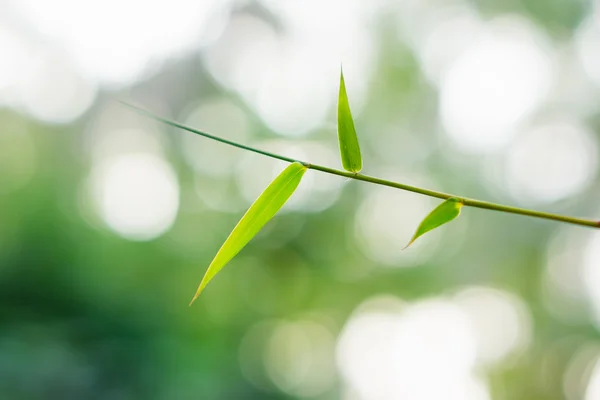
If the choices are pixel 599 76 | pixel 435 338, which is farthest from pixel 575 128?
pixel 435 338

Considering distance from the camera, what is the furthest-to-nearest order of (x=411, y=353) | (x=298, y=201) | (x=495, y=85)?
(x=411, y=353), (x=298, y=201), (x=495, y=85)

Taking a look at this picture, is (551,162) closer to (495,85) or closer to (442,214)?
(495,85)

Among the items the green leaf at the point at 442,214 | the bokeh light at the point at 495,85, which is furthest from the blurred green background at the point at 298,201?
the green leaf at the point at 442,214

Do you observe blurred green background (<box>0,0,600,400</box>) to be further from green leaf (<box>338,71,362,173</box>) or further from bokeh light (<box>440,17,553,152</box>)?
green leaf (<box>338,71,362,173</box>)

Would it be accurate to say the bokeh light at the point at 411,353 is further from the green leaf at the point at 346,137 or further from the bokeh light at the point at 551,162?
the green leaf at the point at 346,137

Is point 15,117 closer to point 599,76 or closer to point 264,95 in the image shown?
point 264,95

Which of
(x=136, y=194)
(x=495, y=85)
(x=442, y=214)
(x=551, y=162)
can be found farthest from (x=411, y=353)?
(x=442, y=214)
